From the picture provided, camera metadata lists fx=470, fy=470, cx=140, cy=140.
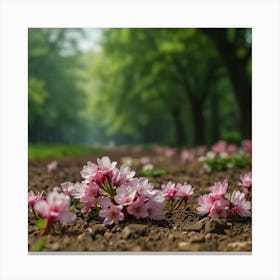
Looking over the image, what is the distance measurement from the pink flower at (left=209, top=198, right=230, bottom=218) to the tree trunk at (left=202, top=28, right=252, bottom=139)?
232 inches

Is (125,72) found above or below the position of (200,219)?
above

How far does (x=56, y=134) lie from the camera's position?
2047 centimetres

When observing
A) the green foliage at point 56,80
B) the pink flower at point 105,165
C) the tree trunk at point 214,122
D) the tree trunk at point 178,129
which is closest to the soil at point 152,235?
the pink flower at point 105,165

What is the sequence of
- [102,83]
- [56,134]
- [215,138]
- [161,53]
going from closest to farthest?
[161,53] < [215,138] < [102,83] < [56,134]

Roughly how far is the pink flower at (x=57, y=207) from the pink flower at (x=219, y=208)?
2.76ft

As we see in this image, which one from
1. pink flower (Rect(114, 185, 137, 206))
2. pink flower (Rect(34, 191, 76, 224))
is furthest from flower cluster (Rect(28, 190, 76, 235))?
pink flower (Rect(114, 185, 137, 206))

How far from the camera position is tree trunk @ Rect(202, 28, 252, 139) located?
8.30 metres

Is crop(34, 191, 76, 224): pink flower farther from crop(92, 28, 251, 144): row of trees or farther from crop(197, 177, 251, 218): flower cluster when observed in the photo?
crop(92, 28, 251, 144): row of trees

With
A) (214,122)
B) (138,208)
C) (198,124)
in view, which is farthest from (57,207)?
(214,122)

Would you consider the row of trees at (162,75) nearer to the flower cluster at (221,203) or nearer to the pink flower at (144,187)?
the flower cluster at (221,203)

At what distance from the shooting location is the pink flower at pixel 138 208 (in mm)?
2426
